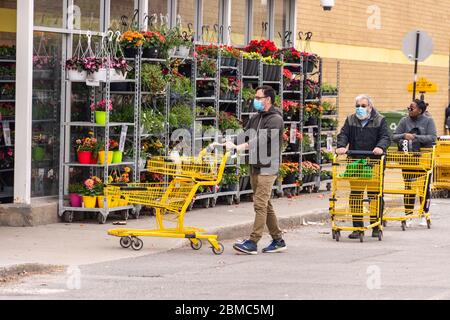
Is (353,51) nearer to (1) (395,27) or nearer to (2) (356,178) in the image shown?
(1) (395,27)

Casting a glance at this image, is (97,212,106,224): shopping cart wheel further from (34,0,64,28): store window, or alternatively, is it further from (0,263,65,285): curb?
(0,263,65,285): curb

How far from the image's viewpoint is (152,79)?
18.4 m

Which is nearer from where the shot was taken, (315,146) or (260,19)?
(260,19)

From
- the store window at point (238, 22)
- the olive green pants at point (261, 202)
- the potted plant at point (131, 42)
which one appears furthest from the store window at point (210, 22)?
the olive green pants at point (261, 202)

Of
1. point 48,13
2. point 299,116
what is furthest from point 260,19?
point 48,13

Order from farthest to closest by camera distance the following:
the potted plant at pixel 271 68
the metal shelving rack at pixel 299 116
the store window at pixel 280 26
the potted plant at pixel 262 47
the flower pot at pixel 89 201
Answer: the store window at pixel 280 26 < the metal shelving rack at pixel 299 116 < the potted plant at pixel 262 47 < the potted plant at pixel 271 68 < the flower pot at pixel 89 201

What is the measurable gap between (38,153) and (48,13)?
198cm

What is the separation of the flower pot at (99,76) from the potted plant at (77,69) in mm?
101

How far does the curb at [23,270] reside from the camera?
13.2 m

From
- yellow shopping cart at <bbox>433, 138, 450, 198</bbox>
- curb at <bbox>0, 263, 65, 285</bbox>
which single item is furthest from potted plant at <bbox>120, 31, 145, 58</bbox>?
yellow shopping cart at <bbox>433, 138, 450, 198</bbox>

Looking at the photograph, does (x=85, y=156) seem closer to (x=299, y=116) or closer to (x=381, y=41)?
(x=299, y=116)

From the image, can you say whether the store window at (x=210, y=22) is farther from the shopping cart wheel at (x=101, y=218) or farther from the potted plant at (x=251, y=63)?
the shopping cart wheel at (x=101, y=218)
